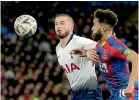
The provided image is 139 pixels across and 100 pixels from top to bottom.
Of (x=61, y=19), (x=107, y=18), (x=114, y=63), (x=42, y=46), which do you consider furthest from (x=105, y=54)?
(x=42, y=46)

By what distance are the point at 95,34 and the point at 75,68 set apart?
1043 millimetres

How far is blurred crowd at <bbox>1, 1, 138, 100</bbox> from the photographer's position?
1212cm

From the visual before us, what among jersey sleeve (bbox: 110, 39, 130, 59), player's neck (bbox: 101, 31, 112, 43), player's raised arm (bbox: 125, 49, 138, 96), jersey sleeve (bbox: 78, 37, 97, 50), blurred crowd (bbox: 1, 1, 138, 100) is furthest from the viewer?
blurred crowd (bbox: 1, 1, 138, 100)

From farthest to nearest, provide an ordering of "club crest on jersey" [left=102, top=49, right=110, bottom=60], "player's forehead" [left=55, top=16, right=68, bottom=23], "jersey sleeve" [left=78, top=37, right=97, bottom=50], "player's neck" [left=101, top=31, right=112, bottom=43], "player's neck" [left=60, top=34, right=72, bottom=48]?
"player's neck" [left=60, top=34, right=72, bottom=48] → "player's forehead" [left=55, top=16, right=68, bottom=23] → "jersey sleeve" [left=78, top=37, right=97, bottom=50] → "player's neck" [left=101, top=31, right=112, bottom=43] → "club crest on jersey" [left=102, top=49, right=110, bottom=60]

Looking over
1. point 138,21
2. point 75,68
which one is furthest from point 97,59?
point 138,21

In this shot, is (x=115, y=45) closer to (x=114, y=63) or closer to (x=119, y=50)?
(x=119, y=50)

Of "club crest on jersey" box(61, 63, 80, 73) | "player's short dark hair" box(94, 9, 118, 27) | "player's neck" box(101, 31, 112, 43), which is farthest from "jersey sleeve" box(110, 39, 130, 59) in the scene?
"club crest on jersey" box(61, 63, 80, 73)

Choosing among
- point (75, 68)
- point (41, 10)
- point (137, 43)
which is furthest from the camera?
point (41, 10)

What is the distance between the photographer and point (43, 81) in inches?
485

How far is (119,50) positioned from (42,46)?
767 centimetres

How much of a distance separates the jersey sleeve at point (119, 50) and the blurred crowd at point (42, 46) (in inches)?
231

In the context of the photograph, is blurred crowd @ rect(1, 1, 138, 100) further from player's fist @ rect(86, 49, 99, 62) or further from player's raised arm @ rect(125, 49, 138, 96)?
player's raised arm @ rect(125, 49, 138, 96)

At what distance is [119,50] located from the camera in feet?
19.6

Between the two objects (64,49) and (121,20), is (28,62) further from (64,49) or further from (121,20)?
(64,49)
